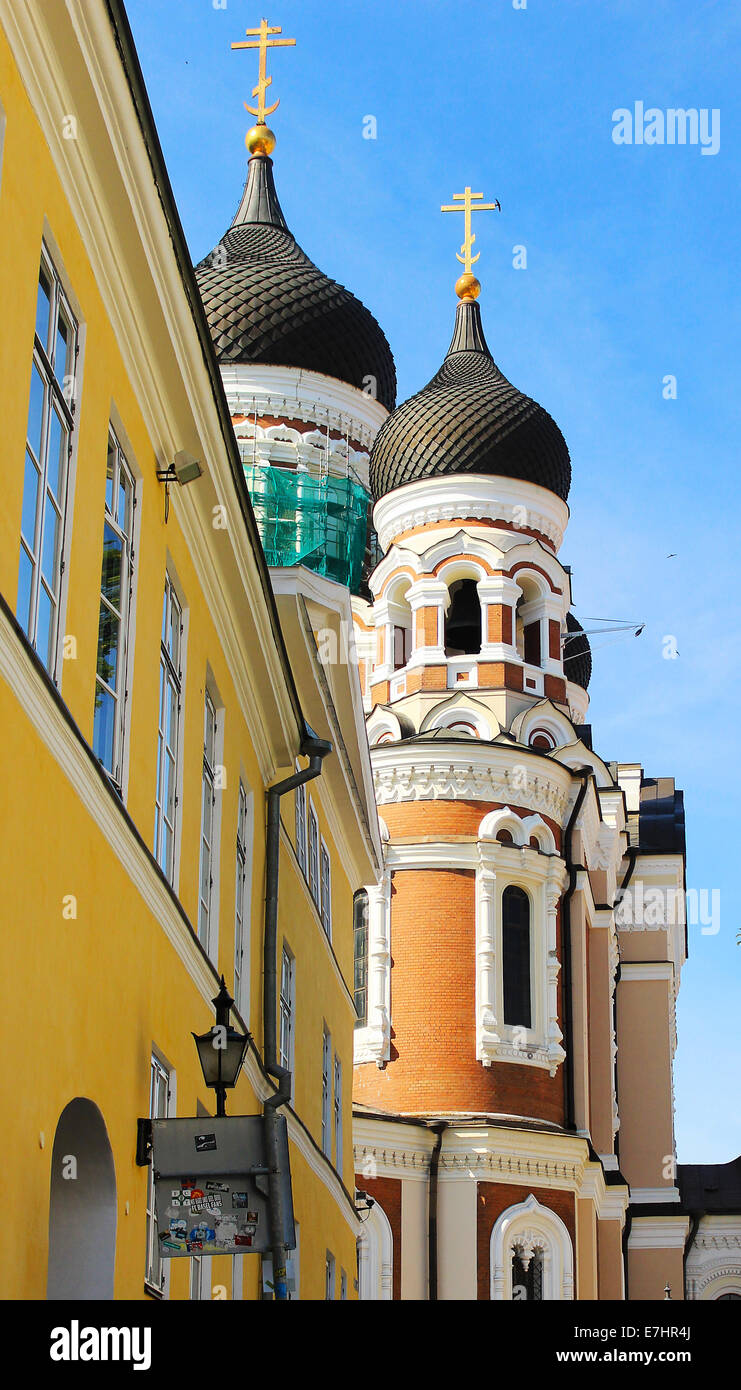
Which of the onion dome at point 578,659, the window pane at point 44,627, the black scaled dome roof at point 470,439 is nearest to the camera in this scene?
the window pane at point 44,627

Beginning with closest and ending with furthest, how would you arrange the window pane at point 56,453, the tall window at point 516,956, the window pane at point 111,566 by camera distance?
1. the window pane at point 56,453
2. the window pane at point 111,566
3. the tall window at point 516,956

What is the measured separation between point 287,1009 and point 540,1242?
16.1 m

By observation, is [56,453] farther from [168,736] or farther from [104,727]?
[168,736]

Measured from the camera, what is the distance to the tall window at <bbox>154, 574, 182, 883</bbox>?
1154cm

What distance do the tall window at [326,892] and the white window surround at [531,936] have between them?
11.3m

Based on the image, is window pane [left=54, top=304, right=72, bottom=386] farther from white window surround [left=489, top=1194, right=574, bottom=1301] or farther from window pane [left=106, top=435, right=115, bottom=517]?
white window surround [left=489, top=1194, right=574, bottom=1301]

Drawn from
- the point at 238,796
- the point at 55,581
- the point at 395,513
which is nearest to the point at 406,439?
the point at 395,513

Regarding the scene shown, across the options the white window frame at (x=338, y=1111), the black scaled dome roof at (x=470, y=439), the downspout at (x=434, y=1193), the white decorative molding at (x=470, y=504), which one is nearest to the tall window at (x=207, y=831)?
the white window frame at (x=338, y=1111)

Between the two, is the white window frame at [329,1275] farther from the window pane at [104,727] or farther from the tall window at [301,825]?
the window pane at [104,727]

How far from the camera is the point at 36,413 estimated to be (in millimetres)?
8734

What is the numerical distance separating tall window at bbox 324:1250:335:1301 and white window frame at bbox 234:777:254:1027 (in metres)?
6.19

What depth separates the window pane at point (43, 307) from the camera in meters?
8.88
